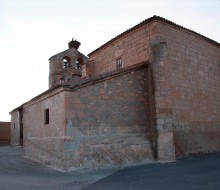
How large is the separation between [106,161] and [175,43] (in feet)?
22.3

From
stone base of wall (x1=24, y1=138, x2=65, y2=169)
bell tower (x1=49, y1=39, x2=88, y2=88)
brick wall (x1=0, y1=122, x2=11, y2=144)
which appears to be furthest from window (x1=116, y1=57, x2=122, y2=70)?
brick wall (x1=0, y1=122, x2=11, y2=144)

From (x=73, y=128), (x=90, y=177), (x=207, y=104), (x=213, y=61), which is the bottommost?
(x=90, y=177)

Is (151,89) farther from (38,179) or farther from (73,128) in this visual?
(38,179)

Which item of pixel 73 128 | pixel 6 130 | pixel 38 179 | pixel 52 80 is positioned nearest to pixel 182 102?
pixel 73 128

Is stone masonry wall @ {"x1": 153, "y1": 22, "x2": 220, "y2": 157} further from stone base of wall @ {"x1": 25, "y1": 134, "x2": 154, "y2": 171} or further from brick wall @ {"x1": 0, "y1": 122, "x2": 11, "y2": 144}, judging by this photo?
brick wall @ {"x1": 0, "y1": 122, "x2": 11, "y2": 144}

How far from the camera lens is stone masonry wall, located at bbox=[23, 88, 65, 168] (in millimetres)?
9758

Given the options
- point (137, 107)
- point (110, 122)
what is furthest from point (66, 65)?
point (110, 122)

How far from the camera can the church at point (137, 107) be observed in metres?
9.70

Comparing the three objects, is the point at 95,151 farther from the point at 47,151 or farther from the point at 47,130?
the point at 47,130

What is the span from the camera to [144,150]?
35.6 feet

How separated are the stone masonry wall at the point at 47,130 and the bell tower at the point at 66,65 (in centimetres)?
613

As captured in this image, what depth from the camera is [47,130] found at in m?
11.3

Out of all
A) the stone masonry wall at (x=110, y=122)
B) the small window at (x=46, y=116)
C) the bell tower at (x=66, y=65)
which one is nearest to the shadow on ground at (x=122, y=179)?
the stone masonry wall at (x=110, y=122)

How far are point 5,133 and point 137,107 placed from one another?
19.9 meters
